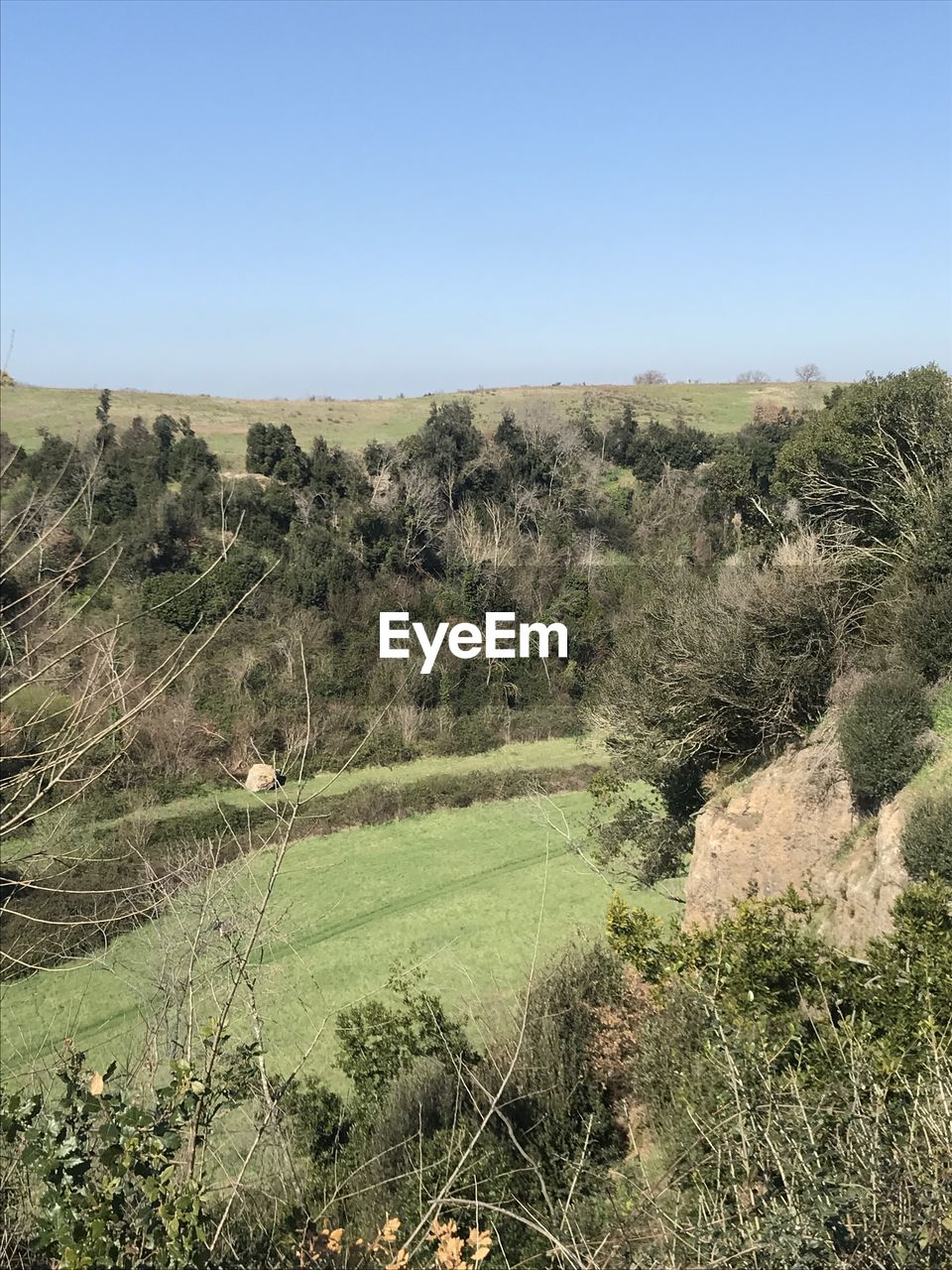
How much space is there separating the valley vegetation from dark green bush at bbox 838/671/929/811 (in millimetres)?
50

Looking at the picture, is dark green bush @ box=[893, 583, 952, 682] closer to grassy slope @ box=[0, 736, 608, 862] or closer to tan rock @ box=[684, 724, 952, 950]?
tan rock @ box=[684, 724, 952, 950]

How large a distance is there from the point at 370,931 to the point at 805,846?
8.73 metres

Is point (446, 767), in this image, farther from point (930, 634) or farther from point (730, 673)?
point (930, 634)

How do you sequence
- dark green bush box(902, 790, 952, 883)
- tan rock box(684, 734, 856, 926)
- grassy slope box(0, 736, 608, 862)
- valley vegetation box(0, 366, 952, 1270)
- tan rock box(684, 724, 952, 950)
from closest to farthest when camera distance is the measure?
valley vegetation box(0, 366, 952, 1270) < dark green bush box(902, 790, 952, 883) < tan rock box(684, 724, 952, 950) < tan rock box(684, 734, 856, 926) < grassy slope box(0, 736, 608, 862)

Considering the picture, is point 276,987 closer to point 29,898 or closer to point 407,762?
point 29,898

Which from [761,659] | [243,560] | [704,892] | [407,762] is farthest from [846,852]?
[243,560]

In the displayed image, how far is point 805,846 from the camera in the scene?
37.5ft

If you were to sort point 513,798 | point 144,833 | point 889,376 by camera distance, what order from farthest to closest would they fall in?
point 513,798
point 144,833
point 889,376

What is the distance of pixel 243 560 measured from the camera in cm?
2859

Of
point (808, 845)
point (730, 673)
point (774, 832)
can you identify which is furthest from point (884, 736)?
point (730, 673)

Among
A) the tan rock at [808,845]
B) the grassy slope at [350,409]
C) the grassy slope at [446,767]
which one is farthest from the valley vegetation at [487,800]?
the grassy slope at [350,409]

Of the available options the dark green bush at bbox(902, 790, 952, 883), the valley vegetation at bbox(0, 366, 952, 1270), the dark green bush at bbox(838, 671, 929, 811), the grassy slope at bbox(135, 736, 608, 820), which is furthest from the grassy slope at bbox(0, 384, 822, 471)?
the dark green bush at bbox(902, 790, 952, 883)

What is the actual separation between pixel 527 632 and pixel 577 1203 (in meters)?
26.2

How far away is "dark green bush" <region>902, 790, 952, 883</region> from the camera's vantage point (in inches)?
343
